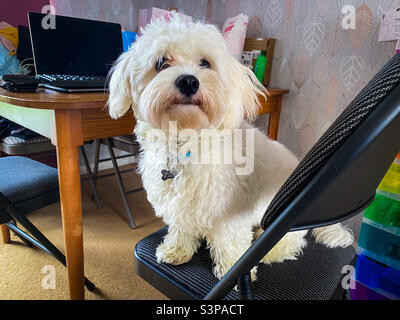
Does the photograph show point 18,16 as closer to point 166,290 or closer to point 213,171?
point 213,171

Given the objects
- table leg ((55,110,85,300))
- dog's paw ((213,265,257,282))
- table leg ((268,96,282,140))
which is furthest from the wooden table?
table leg ((268,96,282,140))

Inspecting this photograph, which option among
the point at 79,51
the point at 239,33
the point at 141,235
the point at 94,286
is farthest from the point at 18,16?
the point at 94,286

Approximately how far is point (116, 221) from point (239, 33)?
1619 mm

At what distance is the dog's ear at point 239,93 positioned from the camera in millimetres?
848

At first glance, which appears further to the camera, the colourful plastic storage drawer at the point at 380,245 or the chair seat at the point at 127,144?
the chair seat at the point at 127,144

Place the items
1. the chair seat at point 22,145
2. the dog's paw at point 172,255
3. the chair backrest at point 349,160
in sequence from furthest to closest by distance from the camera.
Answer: the chair seat at point 22,145, the dog's paw at point 172,255, the chair backrest at point 349,160

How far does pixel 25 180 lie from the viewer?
1146mm

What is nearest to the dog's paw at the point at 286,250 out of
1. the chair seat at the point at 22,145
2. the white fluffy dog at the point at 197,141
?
the white fluffy dog at the point at 197,141

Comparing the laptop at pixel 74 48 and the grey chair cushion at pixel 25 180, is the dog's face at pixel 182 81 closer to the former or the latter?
the laptop at pixel 74 48

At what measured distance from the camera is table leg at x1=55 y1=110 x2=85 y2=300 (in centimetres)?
93

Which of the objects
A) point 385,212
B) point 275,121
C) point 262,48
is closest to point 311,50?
point 262,48

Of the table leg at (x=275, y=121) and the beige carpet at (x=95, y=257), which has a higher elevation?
the table leg at (x=275, y=121)

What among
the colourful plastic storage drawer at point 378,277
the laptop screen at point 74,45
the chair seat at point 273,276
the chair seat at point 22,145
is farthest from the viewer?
the chair seat at point 22,145

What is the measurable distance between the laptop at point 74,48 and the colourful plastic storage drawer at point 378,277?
1536mm
